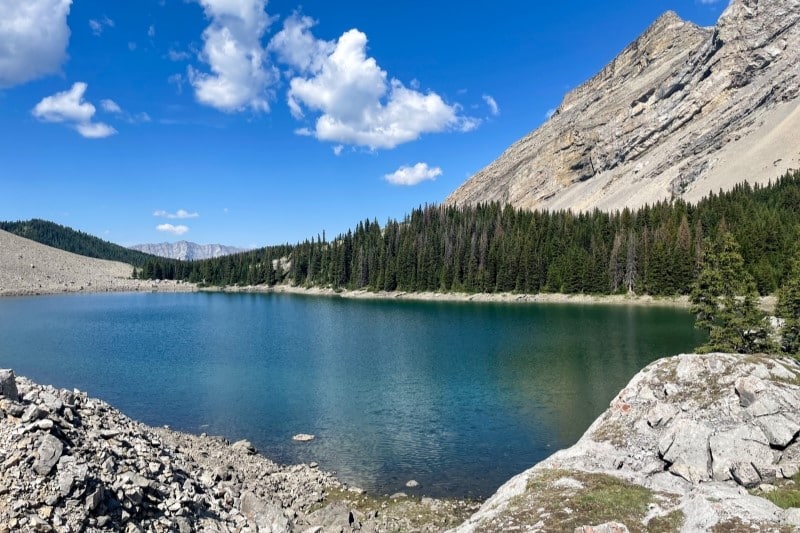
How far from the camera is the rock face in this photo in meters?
13.5

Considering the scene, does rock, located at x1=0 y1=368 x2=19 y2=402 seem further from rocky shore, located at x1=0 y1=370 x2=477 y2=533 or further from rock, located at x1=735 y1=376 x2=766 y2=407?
rock, located at x1=735 y1=376 x2=766 y2=407

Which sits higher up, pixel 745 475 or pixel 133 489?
pixel 745 475

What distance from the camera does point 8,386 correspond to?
57.3ft

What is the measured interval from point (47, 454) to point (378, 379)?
33.6 m

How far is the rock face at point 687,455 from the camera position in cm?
1353

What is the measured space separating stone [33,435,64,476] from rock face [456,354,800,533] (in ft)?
42.3

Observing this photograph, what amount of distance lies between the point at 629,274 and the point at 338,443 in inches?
4525

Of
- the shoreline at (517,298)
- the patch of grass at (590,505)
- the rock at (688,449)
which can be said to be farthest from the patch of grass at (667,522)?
the shoreline at (517,298)

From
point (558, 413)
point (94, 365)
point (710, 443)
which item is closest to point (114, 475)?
point (710, 443)

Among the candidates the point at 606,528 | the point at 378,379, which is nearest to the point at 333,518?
the point at 606,528

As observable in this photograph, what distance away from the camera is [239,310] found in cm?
12438

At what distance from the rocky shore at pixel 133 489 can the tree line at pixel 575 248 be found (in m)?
96.9

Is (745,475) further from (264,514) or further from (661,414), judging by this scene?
(264,514)

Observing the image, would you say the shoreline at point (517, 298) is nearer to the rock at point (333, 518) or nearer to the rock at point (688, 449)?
the rock at point (688, 449)
